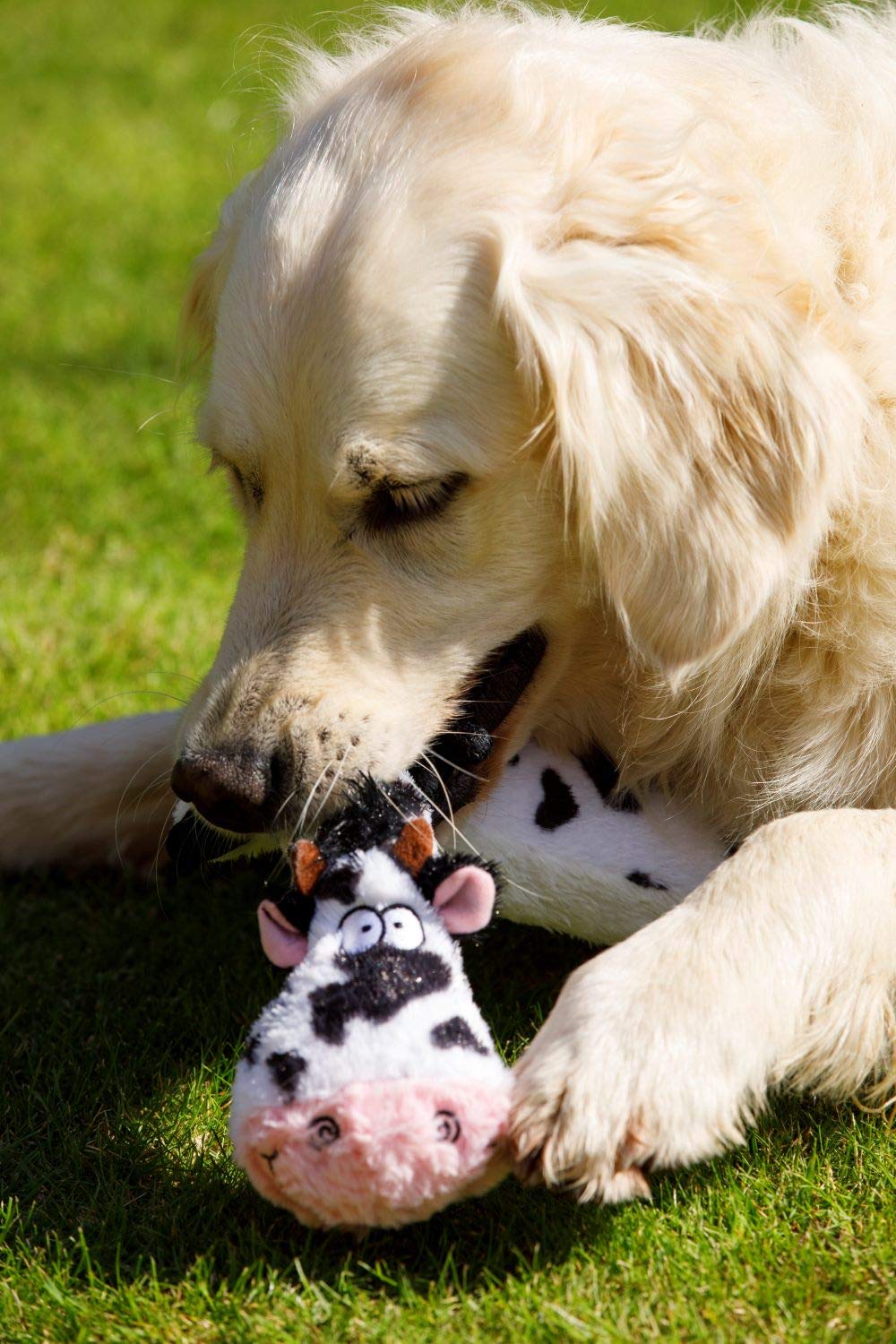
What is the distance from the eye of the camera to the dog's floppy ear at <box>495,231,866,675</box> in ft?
7.09

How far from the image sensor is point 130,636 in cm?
398

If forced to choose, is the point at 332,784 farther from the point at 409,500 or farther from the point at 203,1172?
the point at 203,1172

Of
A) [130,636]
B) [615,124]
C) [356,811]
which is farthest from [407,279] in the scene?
[130,636]

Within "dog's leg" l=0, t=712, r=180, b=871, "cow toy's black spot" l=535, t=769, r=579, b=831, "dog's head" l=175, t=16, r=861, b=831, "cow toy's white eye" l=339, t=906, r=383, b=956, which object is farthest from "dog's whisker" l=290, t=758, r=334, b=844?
"dog's leg" l=0, t=712, r=180, b=871

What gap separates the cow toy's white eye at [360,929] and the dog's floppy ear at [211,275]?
1319mm

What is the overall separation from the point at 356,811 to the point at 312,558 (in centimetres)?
49

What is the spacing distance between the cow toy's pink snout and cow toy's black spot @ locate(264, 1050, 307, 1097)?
1.0 inches

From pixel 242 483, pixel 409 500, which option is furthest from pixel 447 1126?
pixel 242 483

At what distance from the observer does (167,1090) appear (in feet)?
7.48

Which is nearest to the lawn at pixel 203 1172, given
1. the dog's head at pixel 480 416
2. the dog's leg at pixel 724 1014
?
the dog's leg at pixel 724 1014

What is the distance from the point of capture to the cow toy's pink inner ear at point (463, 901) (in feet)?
6.29

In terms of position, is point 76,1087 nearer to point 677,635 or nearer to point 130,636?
point 677,635

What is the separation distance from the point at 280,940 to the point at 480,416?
85 cm

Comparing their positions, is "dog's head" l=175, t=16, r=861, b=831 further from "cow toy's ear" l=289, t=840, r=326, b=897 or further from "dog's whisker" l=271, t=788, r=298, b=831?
"cow toy's ear" l=289, t=840, r=326, b=897
